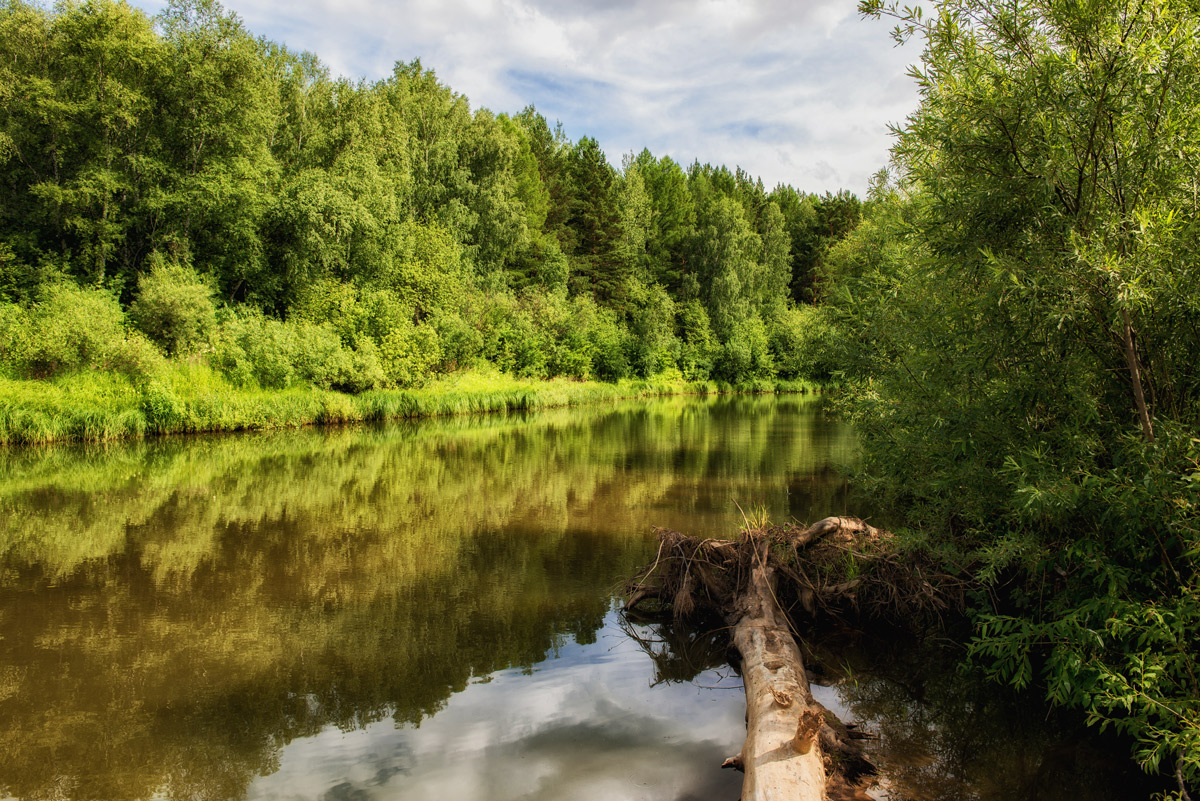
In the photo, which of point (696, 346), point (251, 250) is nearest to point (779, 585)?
point (251, 250)

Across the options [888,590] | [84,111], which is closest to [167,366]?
[84,111]

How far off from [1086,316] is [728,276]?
54120 mm

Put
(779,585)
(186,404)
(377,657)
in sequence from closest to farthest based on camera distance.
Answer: (377,657) < (779,585) < (186,404)

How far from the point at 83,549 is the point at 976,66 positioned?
42.6ft

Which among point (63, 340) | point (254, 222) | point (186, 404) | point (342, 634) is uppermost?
point (254, 222)

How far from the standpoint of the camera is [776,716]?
4984mm

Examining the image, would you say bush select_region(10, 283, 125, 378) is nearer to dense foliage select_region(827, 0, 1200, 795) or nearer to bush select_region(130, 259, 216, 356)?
bush select_region(130, 259, 216, 356)

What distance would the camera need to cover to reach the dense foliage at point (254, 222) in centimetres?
2716

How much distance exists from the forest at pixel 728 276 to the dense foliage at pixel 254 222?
166mm

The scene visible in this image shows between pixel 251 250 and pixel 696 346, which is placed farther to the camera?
pixel 696 346

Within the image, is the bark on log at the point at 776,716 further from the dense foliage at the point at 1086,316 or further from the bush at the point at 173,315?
the bush at the point at 173,315

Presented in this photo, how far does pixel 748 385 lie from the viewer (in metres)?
57.0

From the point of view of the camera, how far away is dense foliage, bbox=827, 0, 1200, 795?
173 inches

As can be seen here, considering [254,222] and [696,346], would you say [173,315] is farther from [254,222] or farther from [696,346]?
[696,346]
